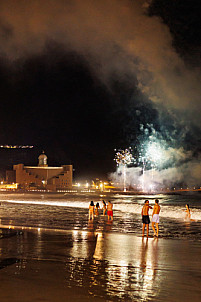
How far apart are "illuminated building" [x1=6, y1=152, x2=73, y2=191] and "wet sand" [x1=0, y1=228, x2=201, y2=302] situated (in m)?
Result: 96.2

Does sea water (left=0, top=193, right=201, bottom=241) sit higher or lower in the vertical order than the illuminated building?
lower

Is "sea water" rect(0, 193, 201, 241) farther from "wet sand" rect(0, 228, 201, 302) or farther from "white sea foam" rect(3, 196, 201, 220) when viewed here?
"wet sand" rect(0, 228, 201, 302)

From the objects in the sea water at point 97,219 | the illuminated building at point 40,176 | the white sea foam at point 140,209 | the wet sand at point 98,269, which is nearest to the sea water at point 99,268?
the wet sand at point 98,269

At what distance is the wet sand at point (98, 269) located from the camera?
723 cm

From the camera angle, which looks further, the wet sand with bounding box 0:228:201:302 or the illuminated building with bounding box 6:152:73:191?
the illuminated building with bounding box 6:152:73:191

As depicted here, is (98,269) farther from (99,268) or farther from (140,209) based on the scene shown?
(140,209)

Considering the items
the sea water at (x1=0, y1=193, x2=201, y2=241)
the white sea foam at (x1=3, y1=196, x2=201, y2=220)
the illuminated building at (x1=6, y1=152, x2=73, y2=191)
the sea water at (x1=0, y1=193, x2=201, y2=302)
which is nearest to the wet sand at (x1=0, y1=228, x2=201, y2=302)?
the sea water at (x1=0, y1=193, x2=201, y2=302)

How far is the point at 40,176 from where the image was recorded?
117 metres

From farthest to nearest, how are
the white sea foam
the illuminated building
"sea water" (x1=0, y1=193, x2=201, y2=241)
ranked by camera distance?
the illuminated building < the white sea foam < "sea water" (x1=0, y1=193, x2=201, y2=241)

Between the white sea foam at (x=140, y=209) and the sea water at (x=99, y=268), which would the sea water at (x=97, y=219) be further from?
the sea water at (x=99, y=268)

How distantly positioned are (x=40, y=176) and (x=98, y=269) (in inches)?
4293

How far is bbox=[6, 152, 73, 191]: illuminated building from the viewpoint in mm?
112688

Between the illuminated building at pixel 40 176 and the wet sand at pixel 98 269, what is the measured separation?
96.2 metres

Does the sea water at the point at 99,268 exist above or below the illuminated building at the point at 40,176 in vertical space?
below
